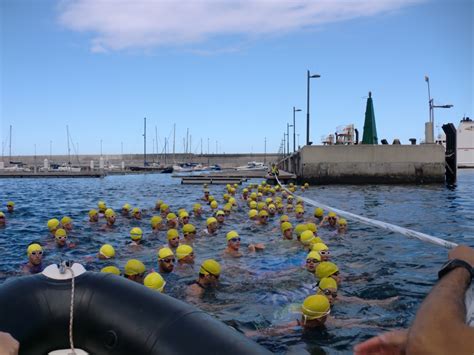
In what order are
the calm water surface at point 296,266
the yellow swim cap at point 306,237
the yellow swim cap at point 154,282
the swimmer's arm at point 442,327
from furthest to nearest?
the yellow swim cap at point 306,237, the calm water surface at point 296,266, the yellow swim cap at point 154,282, the swimmer's arm at point 442,327

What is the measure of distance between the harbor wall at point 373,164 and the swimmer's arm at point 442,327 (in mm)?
31492

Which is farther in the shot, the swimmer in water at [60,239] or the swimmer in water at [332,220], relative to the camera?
the swimmer in water at [332,220]

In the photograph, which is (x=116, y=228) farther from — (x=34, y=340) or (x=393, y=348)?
(x=393, y=348)

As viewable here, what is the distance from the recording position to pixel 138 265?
22.5ft

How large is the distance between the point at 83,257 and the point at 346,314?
20.4 ft

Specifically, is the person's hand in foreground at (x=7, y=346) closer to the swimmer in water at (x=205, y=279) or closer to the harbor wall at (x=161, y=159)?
the swimmer in water at (x=205, y=279)

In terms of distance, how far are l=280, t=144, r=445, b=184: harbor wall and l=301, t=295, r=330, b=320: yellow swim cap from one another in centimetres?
2761

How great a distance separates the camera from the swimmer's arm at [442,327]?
1.32 m

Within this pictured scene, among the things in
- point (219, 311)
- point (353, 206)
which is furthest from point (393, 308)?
point (353, 206)

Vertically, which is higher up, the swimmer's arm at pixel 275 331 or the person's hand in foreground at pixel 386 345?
the person's hand in foreground at pixel 386 345

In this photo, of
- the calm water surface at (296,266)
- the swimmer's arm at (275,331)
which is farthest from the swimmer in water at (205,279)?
the swimmer's arm at (275,331)

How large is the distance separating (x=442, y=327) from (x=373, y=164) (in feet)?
106

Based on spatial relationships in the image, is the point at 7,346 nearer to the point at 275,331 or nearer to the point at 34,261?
the point at 275,331

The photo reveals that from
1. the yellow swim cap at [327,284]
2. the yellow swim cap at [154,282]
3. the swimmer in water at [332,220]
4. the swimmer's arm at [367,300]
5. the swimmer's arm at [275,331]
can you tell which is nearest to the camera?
the swimmer's arm at [275,331]
